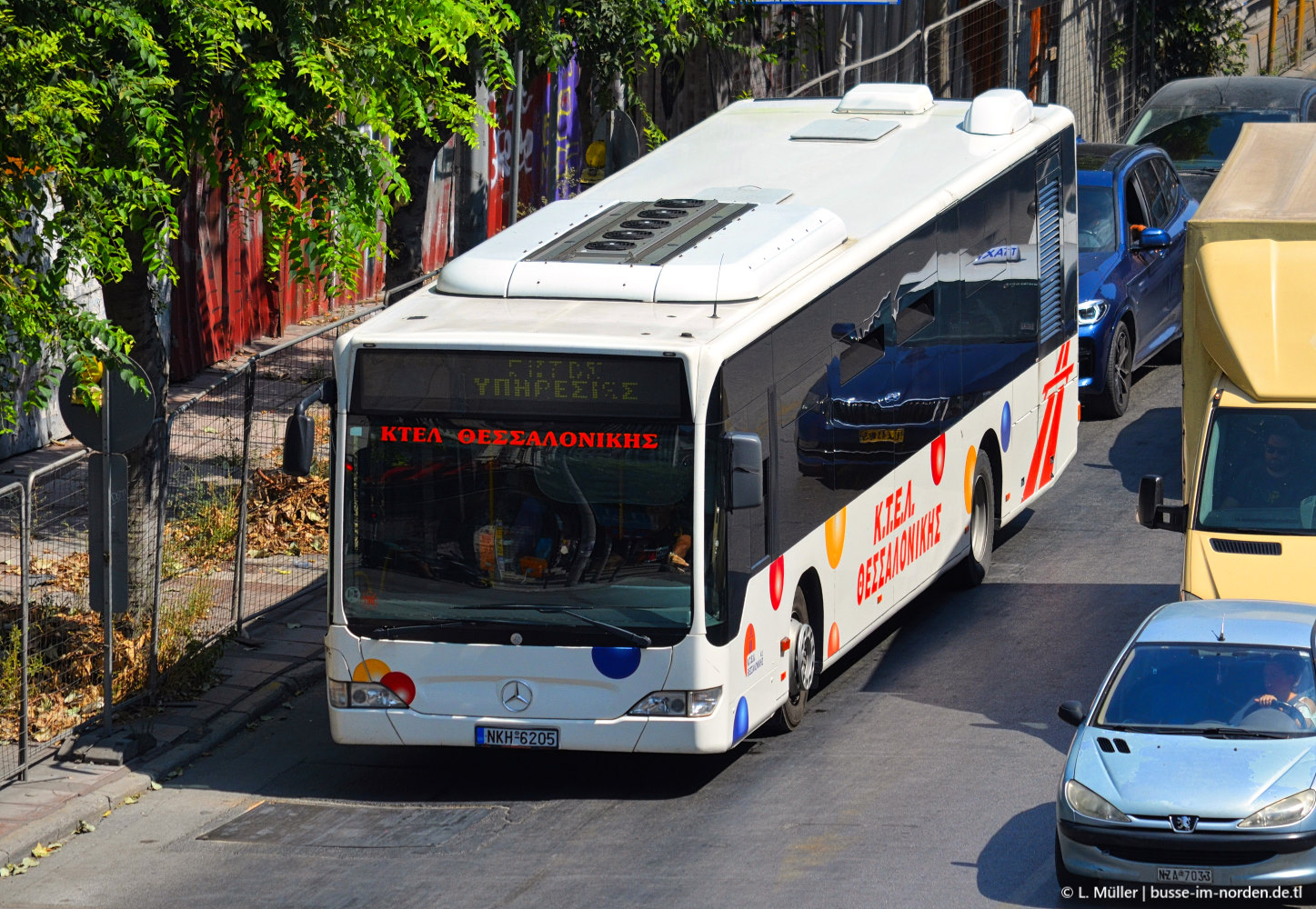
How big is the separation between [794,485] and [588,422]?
71.3 inches

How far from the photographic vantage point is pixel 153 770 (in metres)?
12.1

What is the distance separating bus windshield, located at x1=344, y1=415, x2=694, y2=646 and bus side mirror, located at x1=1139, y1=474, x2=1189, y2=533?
3015 millimetres

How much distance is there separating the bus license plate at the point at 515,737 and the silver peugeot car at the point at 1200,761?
2.84 meters

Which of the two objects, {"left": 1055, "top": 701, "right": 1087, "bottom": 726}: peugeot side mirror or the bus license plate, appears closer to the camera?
{"left": 1055, "top": 701, "right": 1087, "bottom": 726}: peugeot side mirror

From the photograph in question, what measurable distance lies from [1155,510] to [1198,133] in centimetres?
1394

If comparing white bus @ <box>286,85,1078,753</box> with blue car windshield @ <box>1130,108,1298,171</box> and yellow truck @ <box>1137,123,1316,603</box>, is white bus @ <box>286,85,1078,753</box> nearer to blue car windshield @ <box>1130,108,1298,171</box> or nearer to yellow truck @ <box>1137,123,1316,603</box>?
yellow truck @ <box>1137,123,1316,603</box>

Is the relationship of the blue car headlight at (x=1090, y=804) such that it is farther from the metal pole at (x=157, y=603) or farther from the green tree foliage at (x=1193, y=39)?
the green tree foliage at (x=1193, y=39)

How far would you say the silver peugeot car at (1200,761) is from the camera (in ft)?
29.1

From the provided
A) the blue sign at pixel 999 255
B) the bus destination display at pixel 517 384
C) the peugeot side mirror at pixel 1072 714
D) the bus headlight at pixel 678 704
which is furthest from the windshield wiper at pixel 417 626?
the blue sign at pixel 999 255

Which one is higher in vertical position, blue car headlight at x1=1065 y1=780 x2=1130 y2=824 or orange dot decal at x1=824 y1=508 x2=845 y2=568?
orange dot decal at x1=824 y1=508 x2=845 y2=568

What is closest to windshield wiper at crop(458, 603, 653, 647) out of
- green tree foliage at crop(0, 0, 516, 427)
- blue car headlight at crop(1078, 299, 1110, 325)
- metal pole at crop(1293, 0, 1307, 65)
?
green tree foliage at crop(0, 0, 516, 427)

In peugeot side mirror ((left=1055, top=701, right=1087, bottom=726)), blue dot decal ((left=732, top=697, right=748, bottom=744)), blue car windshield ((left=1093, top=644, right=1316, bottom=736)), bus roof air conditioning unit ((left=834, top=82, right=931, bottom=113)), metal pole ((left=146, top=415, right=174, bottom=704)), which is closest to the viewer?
blue car windshield ((left=1093, top=644, right=1316, bottom=736))

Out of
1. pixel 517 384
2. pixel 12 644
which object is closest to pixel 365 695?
pixel 517 384

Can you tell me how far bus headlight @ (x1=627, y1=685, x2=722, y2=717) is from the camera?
1082 cm
